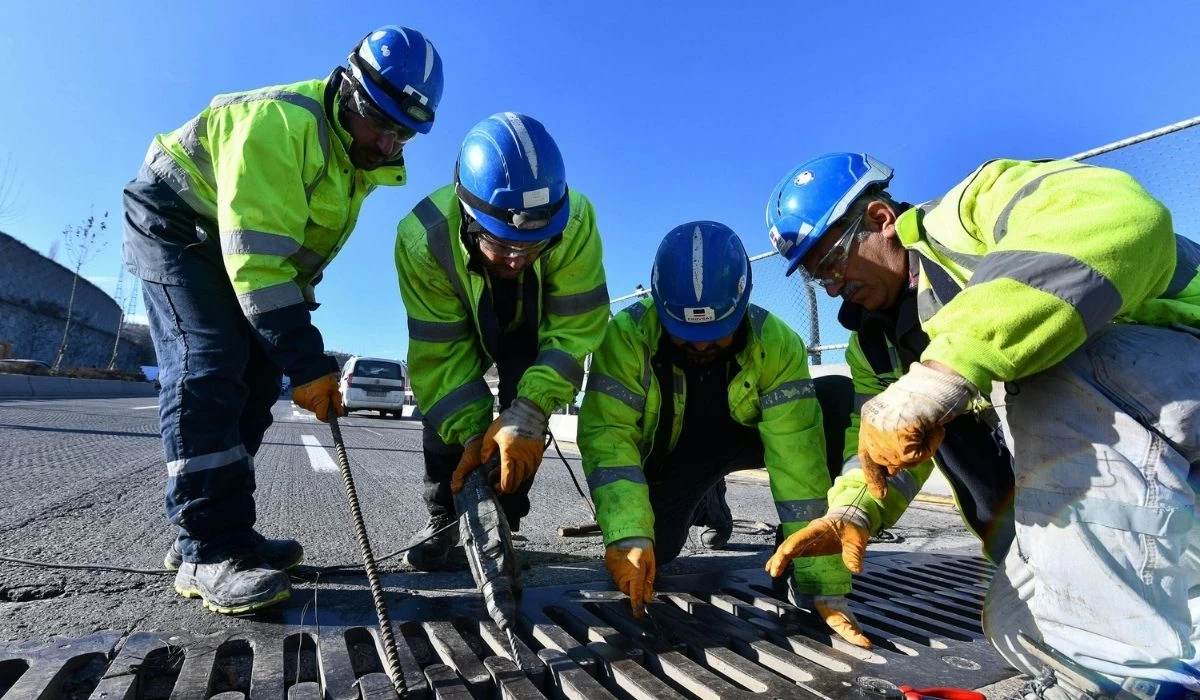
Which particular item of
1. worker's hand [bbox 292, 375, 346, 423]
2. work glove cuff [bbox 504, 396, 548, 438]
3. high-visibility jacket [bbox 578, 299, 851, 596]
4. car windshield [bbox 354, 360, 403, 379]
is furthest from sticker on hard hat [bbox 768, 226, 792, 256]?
car windshield [bbox 354, 360, 403, 379]

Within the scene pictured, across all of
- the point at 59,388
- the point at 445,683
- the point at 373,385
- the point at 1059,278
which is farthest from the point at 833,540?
the point at 59,388

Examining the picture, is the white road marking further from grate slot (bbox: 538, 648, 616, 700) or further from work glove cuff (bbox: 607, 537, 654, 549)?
grate slot (bbox: 538, 648, 616, 700)

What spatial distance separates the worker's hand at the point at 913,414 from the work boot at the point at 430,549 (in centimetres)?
162

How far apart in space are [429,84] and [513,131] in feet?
1.35

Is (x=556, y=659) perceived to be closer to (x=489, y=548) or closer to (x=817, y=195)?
(x=489, y=548)

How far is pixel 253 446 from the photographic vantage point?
252 centimetres

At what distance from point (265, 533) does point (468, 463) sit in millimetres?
1326

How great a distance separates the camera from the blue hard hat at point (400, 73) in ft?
7.12

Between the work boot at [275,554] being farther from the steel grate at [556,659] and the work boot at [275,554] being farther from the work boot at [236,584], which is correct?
the steel grate at [556,659]

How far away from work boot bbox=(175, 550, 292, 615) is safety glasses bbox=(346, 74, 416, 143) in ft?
4.91

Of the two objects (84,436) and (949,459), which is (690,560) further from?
(84,436)

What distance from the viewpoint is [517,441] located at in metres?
2.06

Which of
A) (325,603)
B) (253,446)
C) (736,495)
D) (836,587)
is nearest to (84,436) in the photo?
(253,446)

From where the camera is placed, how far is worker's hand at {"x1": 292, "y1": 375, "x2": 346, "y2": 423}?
1866mm
